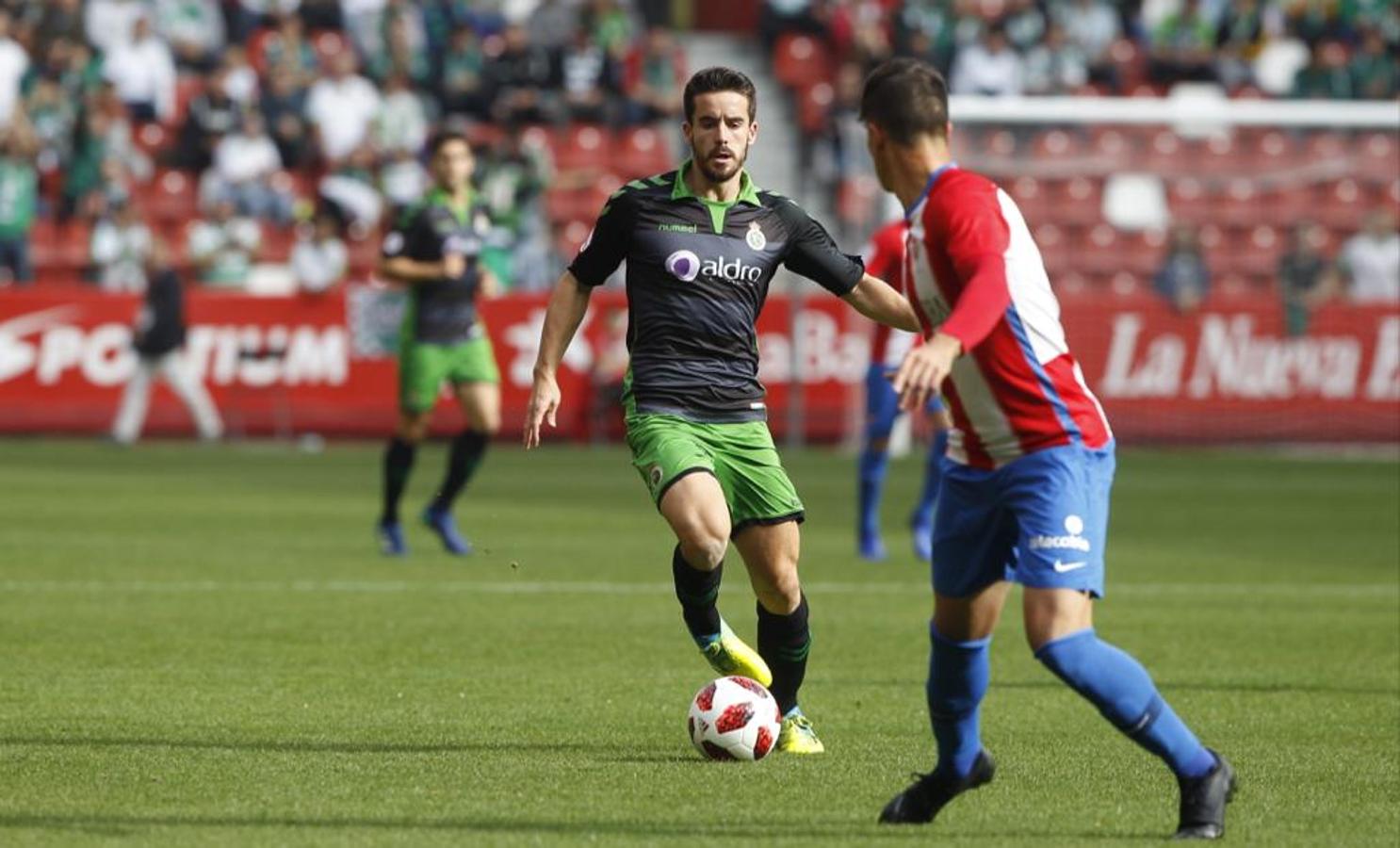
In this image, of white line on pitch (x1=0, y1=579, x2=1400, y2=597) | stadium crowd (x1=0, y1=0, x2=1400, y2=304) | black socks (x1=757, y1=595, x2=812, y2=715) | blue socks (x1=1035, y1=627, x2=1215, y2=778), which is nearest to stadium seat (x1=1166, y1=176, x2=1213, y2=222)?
stadium crowd (x1=0, y1=0, x2=1400, y2=304)

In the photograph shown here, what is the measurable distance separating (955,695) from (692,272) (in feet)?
6.88

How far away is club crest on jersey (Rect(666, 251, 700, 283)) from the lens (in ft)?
26.7

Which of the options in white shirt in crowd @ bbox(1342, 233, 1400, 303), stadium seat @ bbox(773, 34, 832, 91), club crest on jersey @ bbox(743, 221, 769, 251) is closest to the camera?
club crest on jersey @ bbox(743, 221, 769, 251)

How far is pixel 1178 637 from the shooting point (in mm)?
11578

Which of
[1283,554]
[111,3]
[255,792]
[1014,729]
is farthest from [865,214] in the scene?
[255,792]

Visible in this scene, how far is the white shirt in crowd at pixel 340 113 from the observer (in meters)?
28.0

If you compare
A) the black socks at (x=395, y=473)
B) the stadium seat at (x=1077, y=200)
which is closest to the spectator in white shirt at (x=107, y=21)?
the stadium seat at (x=1077, y=200)

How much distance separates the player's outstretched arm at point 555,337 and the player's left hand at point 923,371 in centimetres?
223

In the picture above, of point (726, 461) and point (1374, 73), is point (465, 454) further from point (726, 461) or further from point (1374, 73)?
point (1374, 73)

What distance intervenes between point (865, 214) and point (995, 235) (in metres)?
21.6

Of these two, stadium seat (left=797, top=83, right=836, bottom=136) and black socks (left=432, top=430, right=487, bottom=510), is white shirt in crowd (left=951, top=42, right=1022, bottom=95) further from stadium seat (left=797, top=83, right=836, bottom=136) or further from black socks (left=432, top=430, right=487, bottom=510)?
black socks (left=432, top=430, right=487, bottom=510)

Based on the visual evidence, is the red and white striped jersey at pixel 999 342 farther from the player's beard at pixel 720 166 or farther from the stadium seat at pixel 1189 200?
the stadium seat at pixel 1189 200

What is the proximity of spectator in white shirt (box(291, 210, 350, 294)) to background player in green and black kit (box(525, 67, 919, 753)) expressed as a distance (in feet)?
58.5

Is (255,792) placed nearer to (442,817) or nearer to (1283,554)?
(442,817)
